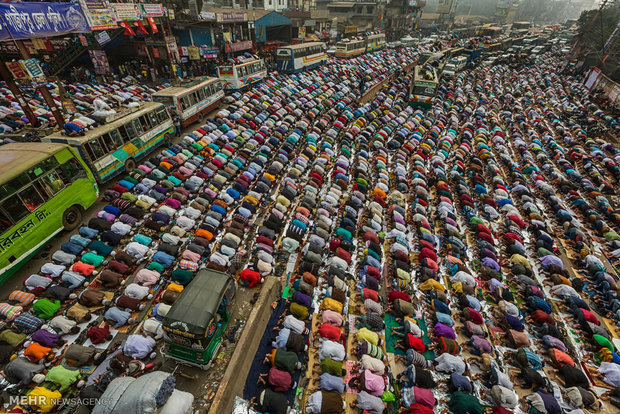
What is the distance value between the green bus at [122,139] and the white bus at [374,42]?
1934 inches

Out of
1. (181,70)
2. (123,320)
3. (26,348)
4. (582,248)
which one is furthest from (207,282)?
(181,70)

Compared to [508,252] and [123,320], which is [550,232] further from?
[123,320]

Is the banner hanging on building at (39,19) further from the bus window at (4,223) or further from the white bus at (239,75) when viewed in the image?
the bus window at (4,223)

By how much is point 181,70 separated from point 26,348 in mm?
33297

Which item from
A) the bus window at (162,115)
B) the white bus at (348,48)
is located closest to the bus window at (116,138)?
the bus window at (162,115)

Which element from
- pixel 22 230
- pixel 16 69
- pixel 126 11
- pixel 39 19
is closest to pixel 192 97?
pixel 39 19

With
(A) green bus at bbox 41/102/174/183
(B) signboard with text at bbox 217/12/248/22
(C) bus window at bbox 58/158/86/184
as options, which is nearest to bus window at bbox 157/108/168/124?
(A) green bus at bbox 41/102/174/183

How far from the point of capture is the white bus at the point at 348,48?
156 feet

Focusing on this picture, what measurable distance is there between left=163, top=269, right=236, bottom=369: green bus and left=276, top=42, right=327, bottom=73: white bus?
34.0 metres

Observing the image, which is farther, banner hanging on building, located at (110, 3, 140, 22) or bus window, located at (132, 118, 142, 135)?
banner hanging on building, located at (110, 3, 140, 22)

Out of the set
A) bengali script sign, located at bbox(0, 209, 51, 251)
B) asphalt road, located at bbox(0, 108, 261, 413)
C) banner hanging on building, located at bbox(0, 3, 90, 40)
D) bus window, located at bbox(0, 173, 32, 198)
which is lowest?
asphalt road, located at bbox(0, 108, 261, 413)

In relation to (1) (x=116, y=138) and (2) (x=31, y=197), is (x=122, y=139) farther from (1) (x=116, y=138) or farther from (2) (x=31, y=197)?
(2) (x=31, y=197)

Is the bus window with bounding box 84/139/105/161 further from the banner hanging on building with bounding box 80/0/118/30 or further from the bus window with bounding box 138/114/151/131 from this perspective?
the banner hanging on building with bounding box 80/0/118/30

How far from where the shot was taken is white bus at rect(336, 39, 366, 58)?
47.7 meters
